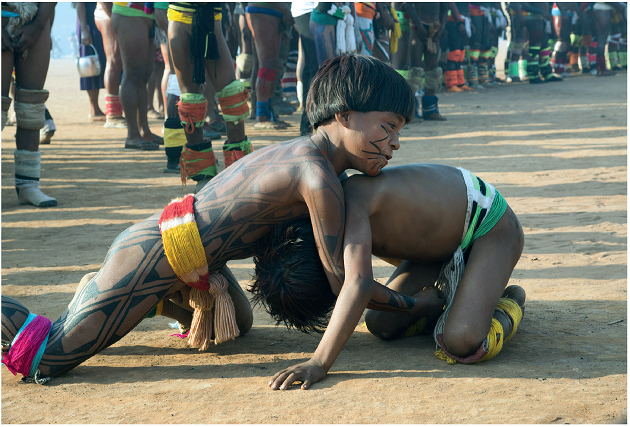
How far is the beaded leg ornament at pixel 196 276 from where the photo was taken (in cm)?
230

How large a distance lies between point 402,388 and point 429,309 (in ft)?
1.69

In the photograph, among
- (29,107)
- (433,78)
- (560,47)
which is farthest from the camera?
(560,47)

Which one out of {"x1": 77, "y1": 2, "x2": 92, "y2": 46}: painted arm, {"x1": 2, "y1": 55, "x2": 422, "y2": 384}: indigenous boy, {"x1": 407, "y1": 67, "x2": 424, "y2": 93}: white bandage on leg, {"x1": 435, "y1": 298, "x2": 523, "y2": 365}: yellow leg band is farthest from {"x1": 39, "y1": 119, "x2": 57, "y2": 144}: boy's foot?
{"x1": 435, "y1": 298, "x2": 523, "y2": 365}: yellow leg band

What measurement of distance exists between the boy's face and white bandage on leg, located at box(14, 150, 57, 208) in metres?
3.30

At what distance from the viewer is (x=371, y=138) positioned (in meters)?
2.34

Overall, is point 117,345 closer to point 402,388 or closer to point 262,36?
point 402,388

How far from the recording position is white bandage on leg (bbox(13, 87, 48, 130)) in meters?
4.52

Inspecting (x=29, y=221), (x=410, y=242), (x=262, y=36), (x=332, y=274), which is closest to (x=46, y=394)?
(x=332, y=274)

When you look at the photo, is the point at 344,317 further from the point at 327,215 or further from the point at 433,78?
the point at 433,78

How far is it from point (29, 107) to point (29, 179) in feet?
2.02

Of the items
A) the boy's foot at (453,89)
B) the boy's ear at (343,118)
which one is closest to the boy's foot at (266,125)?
the boy's ear at (343,118)

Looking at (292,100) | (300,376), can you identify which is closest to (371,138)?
(300,376)

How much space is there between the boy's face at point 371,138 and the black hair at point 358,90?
0.03 metres

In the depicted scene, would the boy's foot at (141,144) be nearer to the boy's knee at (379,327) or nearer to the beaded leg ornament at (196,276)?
the beaded leg ornament at (196,276)
